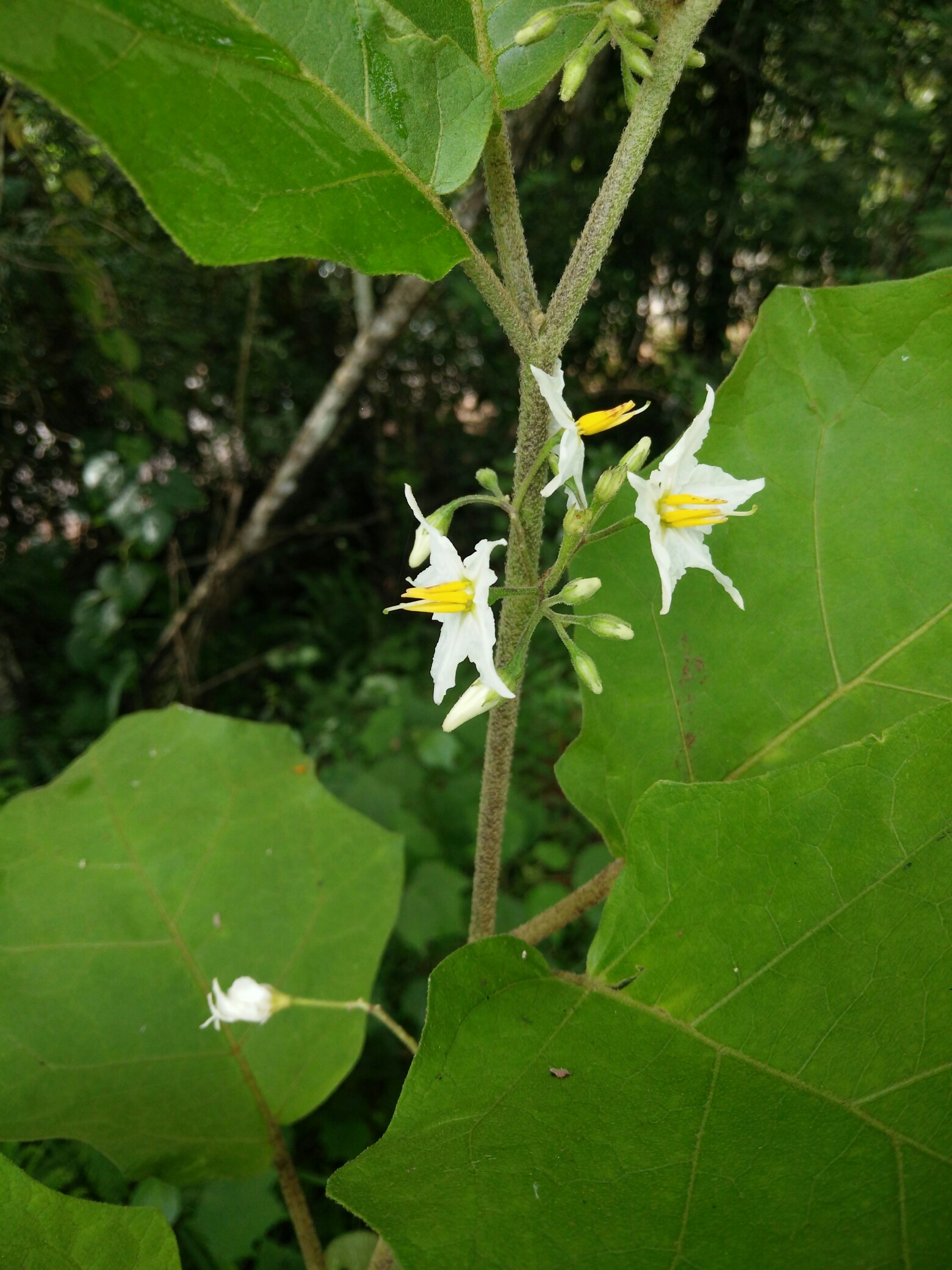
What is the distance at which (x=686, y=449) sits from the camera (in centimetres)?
50

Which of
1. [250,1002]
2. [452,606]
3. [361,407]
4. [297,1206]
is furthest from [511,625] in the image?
[361,407]

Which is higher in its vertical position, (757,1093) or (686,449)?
(686,449)

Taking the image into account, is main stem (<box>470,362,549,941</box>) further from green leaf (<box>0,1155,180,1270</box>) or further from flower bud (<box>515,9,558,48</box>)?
green leaf (<box>0,1155,180,1270</box>)

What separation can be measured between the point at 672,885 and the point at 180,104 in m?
0.45

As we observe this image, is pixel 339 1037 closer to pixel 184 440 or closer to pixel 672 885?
pixel 672 885

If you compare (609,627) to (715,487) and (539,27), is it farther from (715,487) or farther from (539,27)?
(539,27)

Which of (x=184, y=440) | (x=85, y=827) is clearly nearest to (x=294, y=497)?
(x=184, y=440)

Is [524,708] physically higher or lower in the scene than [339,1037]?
lower

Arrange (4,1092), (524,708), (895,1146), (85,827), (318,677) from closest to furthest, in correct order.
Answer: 1. (895,1146)
2. (4,1092)
3. (85,827)
4. (524,708)
5. (318,677)

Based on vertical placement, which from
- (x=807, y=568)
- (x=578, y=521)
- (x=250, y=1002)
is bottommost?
(x=250, y=1002)

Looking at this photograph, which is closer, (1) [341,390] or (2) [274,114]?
(2) [274,114]

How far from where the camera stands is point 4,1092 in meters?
0.72

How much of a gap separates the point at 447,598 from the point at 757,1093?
33 centimetres

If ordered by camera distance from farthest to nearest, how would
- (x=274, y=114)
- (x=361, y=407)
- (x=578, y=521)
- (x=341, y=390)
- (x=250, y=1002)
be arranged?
(x=361, y=407) < (x=341, y=390) < (x=250, y=1002) < (x=578, y=521) < (x=274, y=114)
